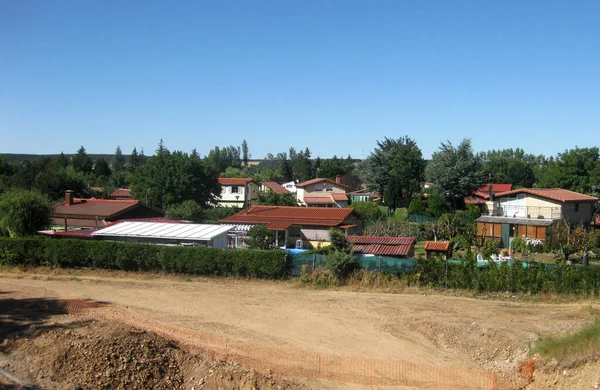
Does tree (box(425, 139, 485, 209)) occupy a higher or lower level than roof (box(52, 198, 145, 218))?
higher

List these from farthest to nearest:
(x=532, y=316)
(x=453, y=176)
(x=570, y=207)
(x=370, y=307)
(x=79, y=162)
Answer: (x=79, y=162)
(x=453, y=176)
(x=570, y=207)
(x=370, y=307)
(x=532, y=316)

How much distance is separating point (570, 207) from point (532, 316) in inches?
1218

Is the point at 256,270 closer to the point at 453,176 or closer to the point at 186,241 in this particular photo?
the point at 186,241

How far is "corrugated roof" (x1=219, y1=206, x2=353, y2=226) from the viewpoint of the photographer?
4150 centimetres

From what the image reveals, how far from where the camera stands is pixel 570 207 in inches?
1907

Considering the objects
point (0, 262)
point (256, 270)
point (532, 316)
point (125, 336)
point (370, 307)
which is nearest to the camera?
point (125, 336)

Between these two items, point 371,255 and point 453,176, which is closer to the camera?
point 371,255

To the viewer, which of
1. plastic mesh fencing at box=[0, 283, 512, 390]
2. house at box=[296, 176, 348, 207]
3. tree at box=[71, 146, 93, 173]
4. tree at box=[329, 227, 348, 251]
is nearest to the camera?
plastic mesh fencing at box=[0, 283, 512, 390]

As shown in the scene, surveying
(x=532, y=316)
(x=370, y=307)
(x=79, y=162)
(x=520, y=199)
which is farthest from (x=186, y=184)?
(x=79, y=162)

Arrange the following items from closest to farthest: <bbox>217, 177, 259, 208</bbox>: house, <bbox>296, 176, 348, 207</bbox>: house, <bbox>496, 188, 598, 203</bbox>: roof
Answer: <bbox>496, 188, 598, 203</bbox>: roof, <bbox>296, 176, 348, 207</bbox>: house, <bbox>217, 177, 259, 208</bbox>: house

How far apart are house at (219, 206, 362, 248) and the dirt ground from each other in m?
12.4

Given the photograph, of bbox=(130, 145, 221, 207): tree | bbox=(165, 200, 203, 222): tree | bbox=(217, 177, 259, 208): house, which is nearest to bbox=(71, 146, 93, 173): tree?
bbox=(217, 177, 259, 208): house

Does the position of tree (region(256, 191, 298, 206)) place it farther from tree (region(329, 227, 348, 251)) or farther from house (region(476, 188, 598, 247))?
tree (region(329, 227, 348, 251))

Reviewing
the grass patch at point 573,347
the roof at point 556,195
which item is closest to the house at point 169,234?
the grass patch at point 573,347
